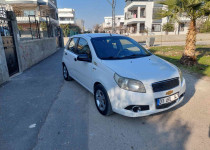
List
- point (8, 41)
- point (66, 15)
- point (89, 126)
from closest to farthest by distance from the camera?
point (89, 126) → point (8, 41) → point (66, 15)

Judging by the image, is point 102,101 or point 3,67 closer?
point 102,101

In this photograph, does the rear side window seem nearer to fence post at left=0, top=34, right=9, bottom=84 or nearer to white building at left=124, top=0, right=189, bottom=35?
fence post at left=0, top=34, right=9, bottom=84

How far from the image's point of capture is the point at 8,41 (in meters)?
6.33

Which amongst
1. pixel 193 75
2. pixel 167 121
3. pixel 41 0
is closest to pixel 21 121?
pixel 167 121

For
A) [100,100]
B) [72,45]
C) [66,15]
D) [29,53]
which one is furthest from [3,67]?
[66,15]

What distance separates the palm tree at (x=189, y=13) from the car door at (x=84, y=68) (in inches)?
183

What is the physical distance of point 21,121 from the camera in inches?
Result: 126

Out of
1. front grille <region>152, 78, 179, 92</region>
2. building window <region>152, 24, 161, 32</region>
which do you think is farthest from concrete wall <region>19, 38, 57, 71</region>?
building window <region>152, 24, 161, 32</region>

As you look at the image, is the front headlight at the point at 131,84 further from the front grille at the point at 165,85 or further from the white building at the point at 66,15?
the white building at the point at 66,15

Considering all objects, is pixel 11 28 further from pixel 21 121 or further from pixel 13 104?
pixel 21 121

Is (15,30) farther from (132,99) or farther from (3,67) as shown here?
(132,99)

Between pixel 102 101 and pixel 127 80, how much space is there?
86 cm

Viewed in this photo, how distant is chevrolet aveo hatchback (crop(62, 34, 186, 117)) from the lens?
105 inches

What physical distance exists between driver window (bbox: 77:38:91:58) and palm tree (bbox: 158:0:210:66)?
15.1 ft
